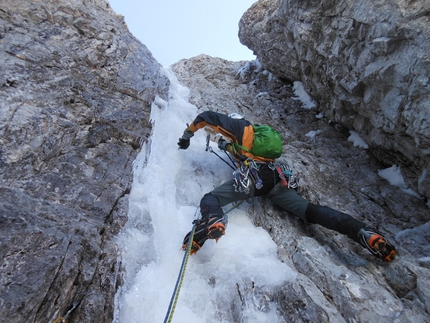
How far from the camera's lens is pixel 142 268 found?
9.91 feet

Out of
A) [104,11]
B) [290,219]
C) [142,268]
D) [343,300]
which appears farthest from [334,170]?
[104,11]

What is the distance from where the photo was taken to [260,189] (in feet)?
14.6

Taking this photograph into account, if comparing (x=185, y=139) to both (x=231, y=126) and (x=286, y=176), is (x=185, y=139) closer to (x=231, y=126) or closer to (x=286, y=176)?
(x=231, y=126)

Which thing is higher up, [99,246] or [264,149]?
[264,149]

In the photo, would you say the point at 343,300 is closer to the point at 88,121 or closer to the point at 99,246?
the point at 99,246

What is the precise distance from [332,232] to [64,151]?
4.20 metres

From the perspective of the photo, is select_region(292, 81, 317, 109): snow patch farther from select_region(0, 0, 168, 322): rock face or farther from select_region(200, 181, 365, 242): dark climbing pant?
select_region(200, 181, 365, 242): dark climbing pant

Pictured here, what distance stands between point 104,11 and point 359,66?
6685 mm

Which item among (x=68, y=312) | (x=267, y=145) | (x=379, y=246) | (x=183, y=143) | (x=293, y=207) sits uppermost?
(x=267, y=145)

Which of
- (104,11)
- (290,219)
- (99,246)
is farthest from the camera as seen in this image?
(104,11)

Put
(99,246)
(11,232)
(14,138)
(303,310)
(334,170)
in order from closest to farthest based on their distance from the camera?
(11,232) → (303,310) → (99,246) → (14,138) → (334,170)

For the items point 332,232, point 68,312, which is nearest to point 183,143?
point 332,232

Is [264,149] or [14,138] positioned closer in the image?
[14,138]

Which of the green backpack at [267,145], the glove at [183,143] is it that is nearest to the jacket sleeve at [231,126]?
the green backpack at [267,145]
